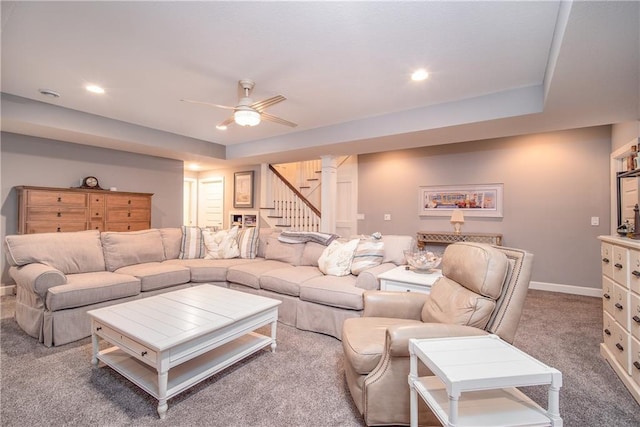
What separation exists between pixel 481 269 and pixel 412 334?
59 cm

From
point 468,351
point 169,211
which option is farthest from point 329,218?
point 468,351

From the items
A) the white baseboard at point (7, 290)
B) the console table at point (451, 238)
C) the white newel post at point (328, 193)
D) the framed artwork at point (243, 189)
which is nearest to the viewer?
the white baseboard at point (7, 290)

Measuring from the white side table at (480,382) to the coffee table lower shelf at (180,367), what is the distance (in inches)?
51.2

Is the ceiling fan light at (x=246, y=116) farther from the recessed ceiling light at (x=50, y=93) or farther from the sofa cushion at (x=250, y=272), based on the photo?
the recessed ceiling light at (x=50, y=93)

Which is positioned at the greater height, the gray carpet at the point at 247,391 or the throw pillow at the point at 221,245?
the throw pillow at the point at 221,245

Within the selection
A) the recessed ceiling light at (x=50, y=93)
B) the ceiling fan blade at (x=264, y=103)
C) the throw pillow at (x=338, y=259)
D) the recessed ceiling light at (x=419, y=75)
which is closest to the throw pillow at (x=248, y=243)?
the throw pillow at (x=338, y=259)

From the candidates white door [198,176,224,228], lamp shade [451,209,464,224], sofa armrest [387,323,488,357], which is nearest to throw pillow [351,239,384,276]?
sofa armrest [387,323,488,357]

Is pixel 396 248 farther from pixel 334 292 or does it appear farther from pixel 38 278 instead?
pixel 38 278

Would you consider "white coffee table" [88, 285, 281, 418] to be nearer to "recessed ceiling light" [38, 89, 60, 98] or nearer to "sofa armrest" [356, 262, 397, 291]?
"sofa armrest" [356, 262, 397, 291]

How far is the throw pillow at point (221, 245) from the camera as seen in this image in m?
4.15

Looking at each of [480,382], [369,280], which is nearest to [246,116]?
[369,280]

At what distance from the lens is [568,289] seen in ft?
13.9

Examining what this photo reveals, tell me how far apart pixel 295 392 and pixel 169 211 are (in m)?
4.99

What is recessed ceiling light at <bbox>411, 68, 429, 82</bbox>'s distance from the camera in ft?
8.71
